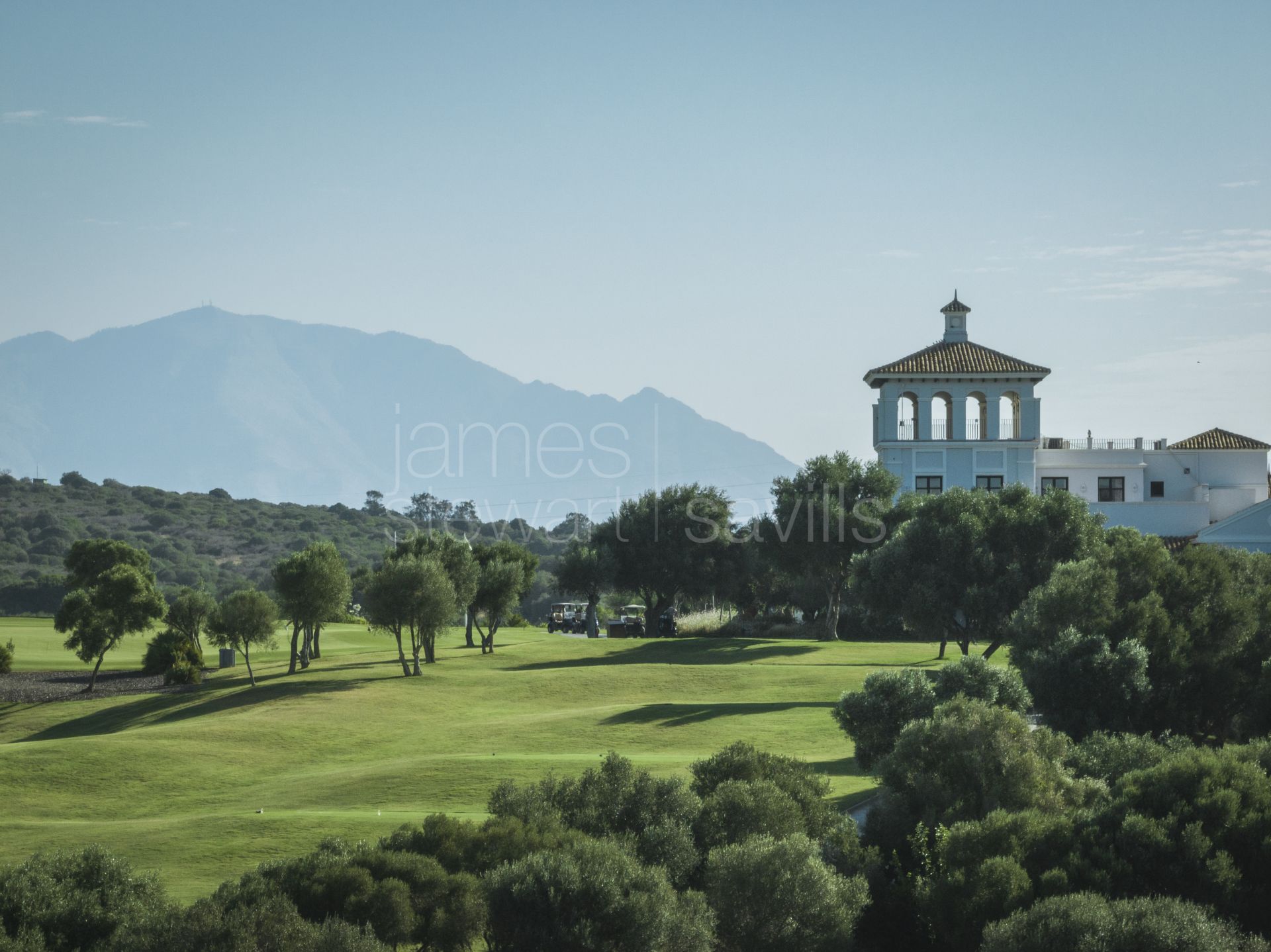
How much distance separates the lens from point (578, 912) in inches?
682

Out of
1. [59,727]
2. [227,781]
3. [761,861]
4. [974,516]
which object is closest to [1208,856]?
[761,861]

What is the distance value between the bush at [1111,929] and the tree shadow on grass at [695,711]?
72.6 feet

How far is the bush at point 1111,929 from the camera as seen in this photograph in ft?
52.6

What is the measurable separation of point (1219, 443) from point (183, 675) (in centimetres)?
6940

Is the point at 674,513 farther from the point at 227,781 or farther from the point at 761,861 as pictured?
the point at 761,861

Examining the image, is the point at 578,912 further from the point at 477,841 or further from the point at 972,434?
the point at 972,434

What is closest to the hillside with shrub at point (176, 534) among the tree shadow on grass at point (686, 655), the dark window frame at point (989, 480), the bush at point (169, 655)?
the bush at point (169, 655)

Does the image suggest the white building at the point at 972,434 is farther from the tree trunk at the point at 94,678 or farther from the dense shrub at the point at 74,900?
the dense shrub at the point at 74,900

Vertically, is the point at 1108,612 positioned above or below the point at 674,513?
below

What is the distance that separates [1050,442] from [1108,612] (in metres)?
57.9

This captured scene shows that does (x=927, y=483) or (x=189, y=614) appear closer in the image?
(x=189, y=614)

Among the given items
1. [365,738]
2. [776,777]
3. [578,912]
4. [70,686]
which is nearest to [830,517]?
[365,738]

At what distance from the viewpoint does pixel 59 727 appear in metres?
46.8

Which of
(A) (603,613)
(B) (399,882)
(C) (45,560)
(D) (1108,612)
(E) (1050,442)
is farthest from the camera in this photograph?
(C) (45,560)
